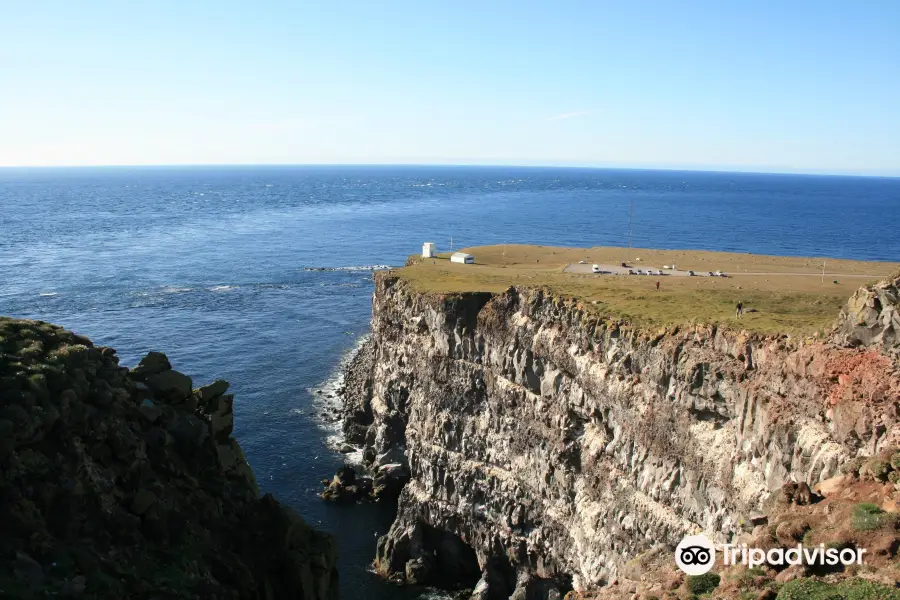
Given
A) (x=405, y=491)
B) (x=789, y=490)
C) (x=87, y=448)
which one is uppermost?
(x=87, y=448)

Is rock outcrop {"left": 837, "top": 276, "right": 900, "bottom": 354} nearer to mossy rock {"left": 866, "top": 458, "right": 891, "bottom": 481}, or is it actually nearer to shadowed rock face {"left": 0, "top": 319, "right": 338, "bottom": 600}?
mossy rock {"left": 866, "top": 458, "right": 891, "bottom": 481}

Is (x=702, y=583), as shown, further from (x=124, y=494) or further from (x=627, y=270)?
(x=627, y=270)

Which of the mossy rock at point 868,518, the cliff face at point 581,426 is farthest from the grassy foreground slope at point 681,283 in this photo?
the mossy rock at point 868,518

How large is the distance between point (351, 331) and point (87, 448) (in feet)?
302

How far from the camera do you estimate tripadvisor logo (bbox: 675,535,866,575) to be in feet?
80.9

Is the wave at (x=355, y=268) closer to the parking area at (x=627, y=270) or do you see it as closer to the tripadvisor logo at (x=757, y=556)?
the parking area at (x=627, y=270)

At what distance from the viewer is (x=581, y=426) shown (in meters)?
55.7

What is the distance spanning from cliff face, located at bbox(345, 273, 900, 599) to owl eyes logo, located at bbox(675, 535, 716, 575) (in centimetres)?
368

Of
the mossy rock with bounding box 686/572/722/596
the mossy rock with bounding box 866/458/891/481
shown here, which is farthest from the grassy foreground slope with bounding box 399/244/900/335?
the mossy rock with bounding box 686/572/722/596

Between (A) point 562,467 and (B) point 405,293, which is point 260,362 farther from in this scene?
(A) point 562,467

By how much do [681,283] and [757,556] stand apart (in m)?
44.9

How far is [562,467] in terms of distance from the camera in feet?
185

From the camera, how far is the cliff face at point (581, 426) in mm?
38562

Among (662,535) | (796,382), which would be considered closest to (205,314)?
(662,535)
